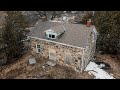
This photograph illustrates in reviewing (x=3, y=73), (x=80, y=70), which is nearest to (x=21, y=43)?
(x=3, y=73)

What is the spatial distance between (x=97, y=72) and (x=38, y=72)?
6.66m

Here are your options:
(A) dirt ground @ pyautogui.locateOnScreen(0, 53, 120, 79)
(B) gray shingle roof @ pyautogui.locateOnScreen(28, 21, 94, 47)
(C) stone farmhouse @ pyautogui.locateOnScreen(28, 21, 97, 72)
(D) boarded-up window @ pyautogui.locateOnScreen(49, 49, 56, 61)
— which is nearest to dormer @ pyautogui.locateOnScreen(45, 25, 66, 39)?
(C) stone farmhouse @ pyautogui.locateOnScreen(28, 21, 97, 72)

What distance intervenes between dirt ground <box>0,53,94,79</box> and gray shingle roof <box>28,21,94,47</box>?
3.23 metres

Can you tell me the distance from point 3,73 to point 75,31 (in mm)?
9955

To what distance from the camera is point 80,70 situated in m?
20.5

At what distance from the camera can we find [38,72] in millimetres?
20984

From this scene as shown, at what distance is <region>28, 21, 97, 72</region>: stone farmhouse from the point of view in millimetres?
19781

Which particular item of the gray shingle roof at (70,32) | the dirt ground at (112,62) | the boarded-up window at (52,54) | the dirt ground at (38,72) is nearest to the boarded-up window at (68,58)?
the dirt ground at (38,72)

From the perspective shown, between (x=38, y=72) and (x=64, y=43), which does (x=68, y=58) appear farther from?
(x=38, y=72)

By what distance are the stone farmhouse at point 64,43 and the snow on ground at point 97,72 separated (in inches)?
25.7

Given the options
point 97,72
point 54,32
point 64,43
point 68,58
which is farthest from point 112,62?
point 54,32

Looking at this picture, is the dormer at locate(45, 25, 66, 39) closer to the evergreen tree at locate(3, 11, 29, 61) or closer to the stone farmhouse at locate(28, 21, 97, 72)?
the stone farmhouse at locate(28, 21, 97, 72)

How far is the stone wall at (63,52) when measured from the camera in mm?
19828
